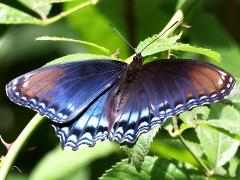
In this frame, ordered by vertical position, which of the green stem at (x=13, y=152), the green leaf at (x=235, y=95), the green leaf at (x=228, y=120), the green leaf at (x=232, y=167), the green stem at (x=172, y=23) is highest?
the green stem at (x=172, y=23)

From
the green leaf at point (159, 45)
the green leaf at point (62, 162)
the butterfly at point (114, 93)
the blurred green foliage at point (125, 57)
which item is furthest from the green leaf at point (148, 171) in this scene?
the green leaf at point (62, 162)

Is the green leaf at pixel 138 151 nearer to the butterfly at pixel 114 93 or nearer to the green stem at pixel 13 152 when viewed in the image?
the butterfly at pixel 114 93

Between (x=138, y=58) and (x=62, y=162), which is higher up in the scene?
(x=138, y=58)

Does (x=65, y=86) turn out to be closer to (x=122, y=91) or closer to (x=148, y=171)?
(x=122, y=91)

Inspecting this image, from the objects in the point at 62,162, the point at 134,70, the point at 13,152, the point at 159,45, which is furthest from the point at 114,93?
the point at 62,162

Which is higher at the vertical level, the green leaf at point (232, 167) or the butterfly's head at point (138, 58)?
the butterfly's head at point (138, 58)

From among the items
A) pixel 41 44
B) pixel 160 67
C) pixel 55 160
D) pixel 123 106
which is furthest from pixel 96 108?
pixel 41 44

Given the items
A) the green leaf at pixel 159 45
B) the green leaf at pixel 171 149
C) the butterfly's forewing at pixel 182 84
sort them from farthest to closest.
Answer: the green leaf at pixel 171 149 → the butterfly's forewing at pixel 182 84 → the green leaf at pixel 159 45

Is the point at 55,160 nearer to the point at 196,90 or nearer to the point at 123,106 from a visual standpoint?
the point at 123,106
